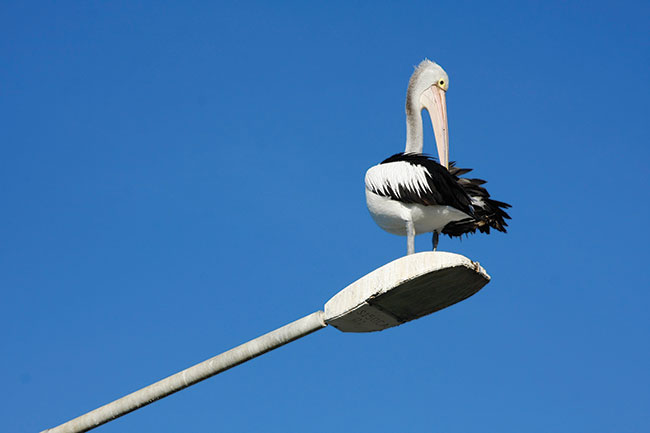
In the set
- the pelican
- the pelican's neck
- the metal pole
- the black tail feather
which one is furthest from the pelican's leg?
the metal pole

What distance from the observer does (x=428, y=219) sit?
984 centimetres

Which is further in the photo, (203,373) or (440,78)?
(440,78)

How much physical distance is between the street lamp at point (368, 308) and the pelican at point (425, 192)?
6.03 ft

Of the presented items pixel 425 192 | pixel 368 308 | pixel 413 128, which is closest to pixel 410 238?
pixel 425 192

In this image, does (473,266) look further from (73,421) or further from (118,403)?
(73,421)

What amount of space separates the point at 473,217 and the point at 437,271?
9.52 feet

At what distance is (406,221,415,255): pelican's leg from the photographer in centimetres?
954

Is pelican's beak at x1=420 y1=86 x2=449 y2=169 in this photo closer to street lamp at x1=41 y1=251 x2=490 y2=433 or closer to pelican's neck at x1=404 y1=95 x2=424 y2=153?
pelican's neck at x1=404 y1=95 x2=424 y2=153

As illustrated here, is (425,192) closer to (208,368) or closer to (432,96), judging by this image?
(432,96)

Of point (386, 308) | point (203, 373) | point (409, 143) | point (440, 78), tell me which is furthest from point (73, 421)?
point (440, 78)

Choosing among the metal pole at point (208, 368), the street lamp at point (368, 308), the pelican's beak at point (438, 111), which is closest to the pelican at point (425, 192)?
the pelican's beak at point (438, 111)

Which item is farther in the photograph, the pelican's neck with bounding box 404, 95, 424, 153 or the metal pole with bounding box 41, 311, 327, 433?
the pelican's neck with bounding box 404, 95, 424, 153

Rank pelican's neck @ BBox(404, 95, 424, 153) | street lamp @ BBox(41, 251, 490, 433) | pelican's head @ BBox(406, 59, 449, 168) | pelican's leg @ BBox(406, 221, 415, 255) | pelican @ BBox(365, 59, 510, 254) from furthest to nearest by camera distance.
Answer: pelican's head @ BBox(406, 59, 449, 168) < pelican's neck @ BBox(404, 95, 424, 153) < pelican @ BBox(365, 59, 510, 254) < pelican's leg @ BBox(406, 221, 415, 255) < street lamp @ BBox(41, 251, 490, 433)

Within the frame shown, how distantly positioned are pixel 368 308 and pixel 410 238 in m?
2.28
